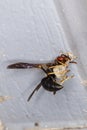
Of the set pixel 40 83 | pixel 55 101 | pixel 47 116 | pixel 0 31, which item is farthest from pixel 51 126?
pixel 0 31

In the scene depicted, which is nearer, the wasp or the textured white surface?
the textured white surface

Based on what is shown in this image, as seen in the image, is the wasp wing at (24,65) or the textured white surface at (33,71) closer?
the textured white surface at (33,71)

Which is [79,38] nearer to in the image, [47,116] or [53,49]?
[53,49]

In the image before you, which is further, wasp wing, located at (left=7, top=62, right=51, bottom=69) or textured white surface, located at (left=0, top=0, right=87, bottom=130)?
wasp wing, located at (left=7, top=62, right=51, bottom=69)

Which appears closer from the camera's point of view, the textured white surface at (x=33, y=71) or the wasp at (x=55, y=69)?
the textured white surface at (x=33, y=71)
